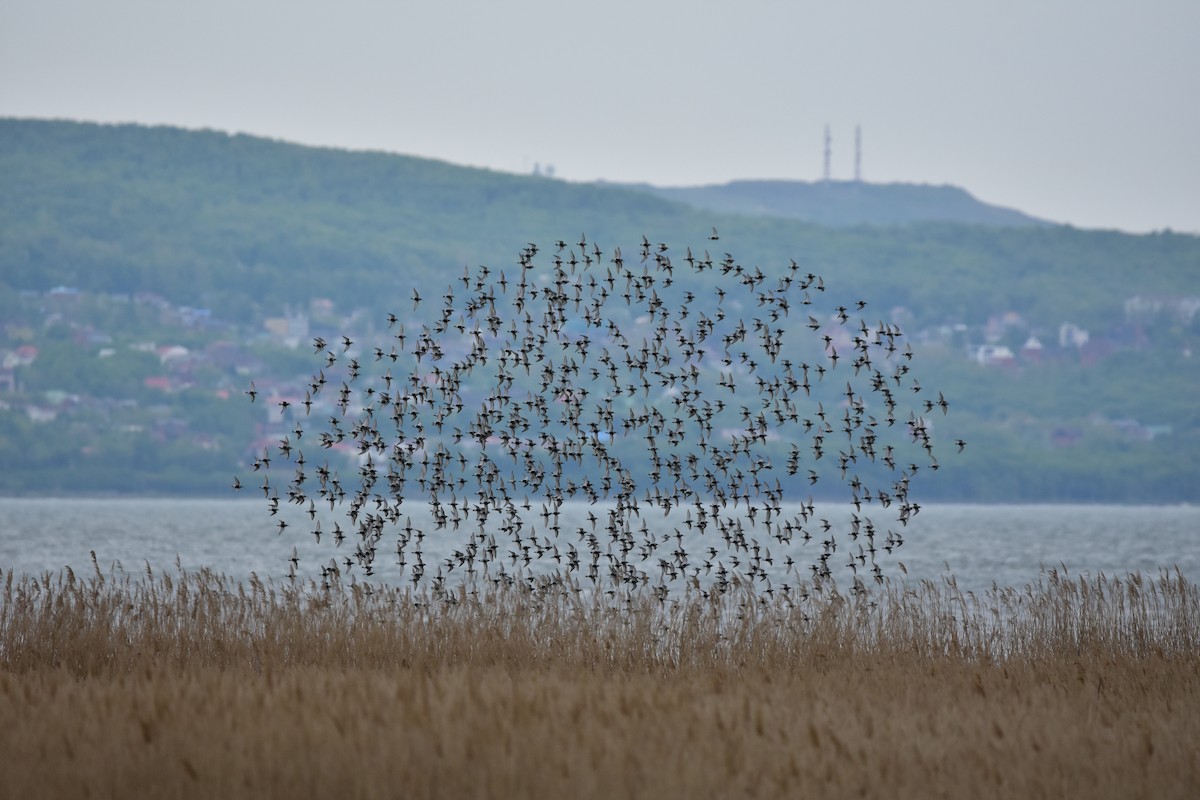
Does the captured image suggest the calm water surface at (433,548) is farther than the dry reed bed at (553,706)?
Yes

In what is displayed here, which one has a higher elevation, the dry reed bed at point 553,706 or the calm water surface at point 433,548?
the dry reed bed at point 553,706

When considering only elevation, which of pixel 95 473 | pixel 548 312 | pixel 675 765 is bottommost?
pixel 95 473

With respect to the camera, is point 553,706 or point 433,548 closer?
point 553,706

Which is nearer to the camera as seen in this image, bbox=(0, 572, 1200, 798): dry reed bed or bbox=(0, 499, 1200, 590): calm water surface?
bbox=(0, 572, 1200, 798): dry reed bed

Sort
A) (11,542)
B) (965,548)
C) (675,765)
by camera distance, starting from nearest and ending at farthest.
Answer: (675,765) → (11,542) → (965,548)

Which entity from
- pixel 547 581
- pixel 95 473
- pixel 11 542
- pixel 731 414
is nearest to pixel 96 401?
pixel 95 473

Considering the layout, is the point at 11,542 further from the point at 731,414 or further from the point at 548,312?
the point at 731,414

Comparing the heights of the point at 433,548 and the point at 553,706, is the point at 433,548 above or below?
below

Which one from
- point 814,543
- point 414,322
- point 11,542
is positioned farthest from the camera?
point 414,322
